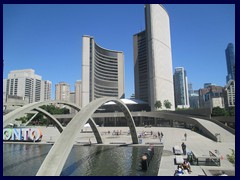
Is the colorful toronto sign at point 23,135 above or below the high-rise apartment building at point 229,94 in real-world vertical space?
below

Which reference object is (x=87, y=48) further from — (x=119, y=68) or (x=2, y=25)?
(x=2, y=25)

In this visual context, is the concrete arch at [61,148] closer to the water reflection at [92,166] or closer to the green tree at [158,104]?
the water reflection at [92,166]

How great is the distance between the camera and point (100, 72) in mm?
147000

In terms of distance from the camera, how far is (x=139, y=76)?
468 ft

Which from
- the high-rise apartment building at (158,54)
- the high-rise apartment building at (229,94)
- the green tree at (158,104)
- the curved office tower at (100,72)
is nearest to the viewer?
the green tree at (158,104)

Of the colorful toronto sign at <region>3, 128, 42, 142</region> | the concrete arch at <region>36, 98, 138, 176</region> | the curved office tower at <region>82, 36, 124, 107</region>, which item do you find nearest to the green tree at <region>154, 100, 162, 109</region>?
the curved office tower at <region>82, 36, 124, 107</region>

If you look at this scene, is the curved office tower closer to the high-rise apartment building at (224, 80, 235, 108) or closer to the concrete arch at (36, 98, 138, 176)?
the high-rise apartment building at (224, 80, 235, 108)

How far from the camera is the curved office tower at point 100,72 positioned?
13039 centimetres

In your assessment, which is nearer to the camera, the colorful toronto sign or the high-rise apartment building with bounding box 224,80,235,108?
the colorful toronto sign

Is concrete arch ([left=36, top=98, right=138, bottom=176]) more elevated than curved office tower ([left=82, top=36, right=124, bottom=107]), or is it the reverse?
curved office tower ([left=82, top=36, right=124, bottom=107])

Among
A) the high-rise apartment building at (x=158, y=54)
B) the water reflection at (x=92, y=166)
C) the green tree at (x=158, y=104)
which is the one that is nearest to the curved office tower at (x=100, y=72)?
the high-rise apartment building at (x=158, y=54)

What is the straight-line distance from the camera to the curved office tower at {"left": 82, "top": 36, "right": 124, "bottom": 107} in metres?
130

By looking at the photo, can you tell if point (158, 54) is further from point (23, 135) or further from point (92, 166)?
point (92, 166)

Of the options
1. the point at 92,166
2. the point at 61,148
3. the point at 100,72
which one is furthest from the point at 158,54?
the point at 61,148
